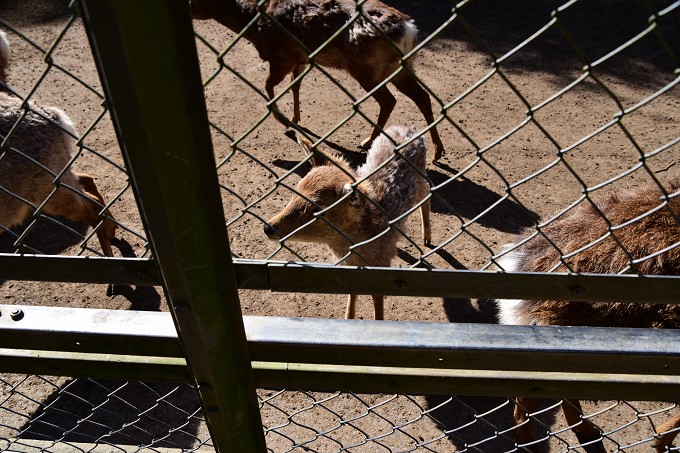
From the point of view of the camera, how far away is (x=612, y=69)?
247 inches

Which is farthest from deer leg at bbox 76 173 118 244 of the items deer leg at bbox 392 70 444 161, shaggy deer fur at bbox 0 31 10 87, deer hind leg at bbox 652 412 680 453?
deer hind leg at bbox 652 412 680 453

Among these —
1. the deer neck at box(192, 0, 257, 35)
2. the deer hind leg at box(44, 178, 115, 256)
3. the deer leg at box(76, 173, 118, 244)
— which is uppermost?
the deer neck at box(192, 0, 257, 35)

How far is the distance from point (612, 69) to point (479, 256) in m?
3.36

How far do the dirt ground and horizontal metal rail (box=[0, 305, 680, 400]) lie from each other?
1.74 metres

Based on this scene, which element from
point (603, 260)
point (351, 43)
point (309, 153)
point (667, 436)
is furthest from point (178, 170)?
point (351, 43)

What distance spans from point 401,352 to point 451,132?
4488 millimetres

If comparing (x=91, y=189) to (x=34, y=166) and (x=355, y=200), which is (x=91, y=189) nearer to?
(x=34, y=166)

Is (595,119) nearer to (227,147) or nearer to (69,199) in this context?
(227,147)

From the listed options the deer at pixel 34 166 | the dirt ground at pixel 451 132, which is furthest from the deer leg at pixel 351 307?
the deer at pixel 34 166

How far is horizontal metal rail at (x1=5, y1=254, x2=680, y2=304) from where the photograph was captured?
1.42 metres

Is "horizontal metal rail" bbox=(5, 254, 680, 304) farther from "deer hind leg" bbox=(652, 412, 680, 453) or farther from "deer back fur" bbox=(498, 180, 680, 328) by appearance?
"deer hind leg" bbox=(652, 412, 680, 453)

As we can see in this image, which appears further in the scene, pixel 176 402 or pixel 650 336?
pixel 176 402

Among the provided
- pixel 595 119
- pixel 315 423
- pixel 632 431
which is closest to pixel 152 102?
pixel 315 423

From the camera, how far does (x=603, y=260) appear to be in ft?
9.20
